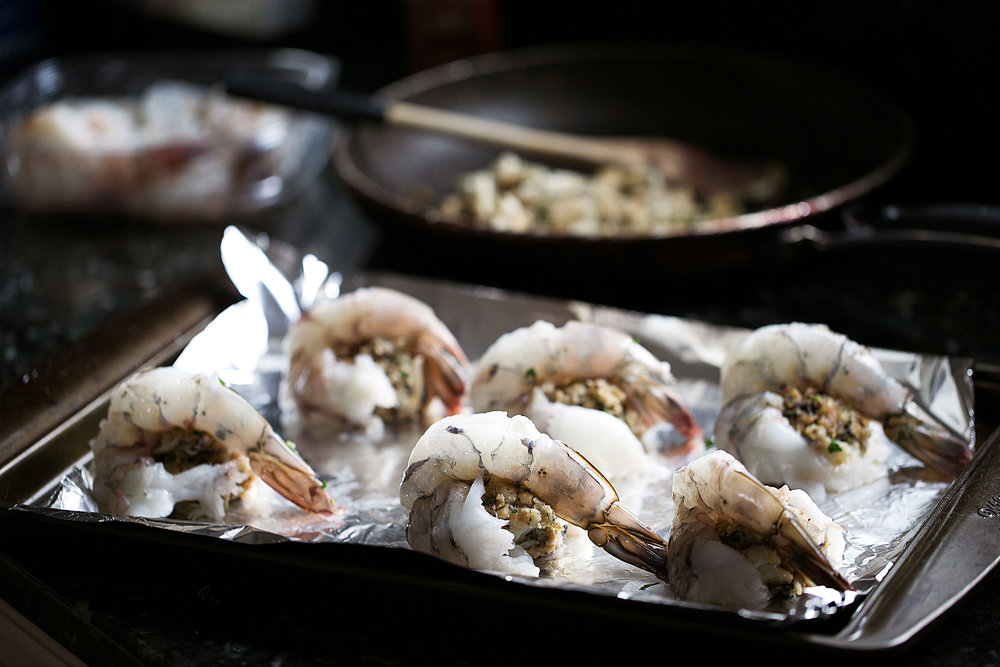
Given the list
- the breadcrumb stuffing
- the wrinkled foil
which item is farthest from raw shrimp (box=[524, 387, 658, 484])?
the breadcrumb stuffing

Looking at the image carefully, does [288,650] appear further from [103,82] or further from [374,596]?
[103,82]

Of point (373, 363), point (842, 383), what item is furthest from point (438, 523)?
point (842, 383)

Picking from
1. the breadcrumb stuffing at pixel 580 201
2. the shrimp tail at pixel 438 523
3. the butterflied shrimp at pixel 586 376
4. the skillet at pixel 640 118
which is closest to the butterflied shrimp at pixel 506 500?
the shrimp tail at pixel 438 523

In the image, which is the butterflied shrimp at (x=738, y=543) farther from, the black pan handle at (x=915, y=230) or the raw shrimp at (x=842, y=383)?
the black pan handle at (x=915, y=230)

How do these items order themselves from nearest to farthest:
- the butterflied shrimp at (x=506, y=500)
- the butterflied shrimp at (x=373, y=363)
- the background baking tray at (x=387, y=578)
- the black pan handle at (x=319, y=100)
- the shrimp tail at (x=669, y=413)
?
the background baking tray at (x=387, y=578), the butterflied shrimp at (x=506, y=500), the shrimp tail at (x=669, y=413), the butterflied shrimp at (x=373, y=363), the black pan handle at (x=319, y=100)

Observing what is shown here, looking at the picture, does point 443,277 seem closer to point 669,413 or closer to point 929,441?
point 669,413

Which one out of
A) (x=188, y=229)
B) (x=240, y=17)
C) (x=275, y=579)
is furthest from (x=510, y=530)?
(x=240, y=17)

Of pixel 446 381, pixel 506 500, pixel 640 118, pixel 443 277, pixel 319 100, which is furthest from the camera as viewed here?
pixel 640 118
